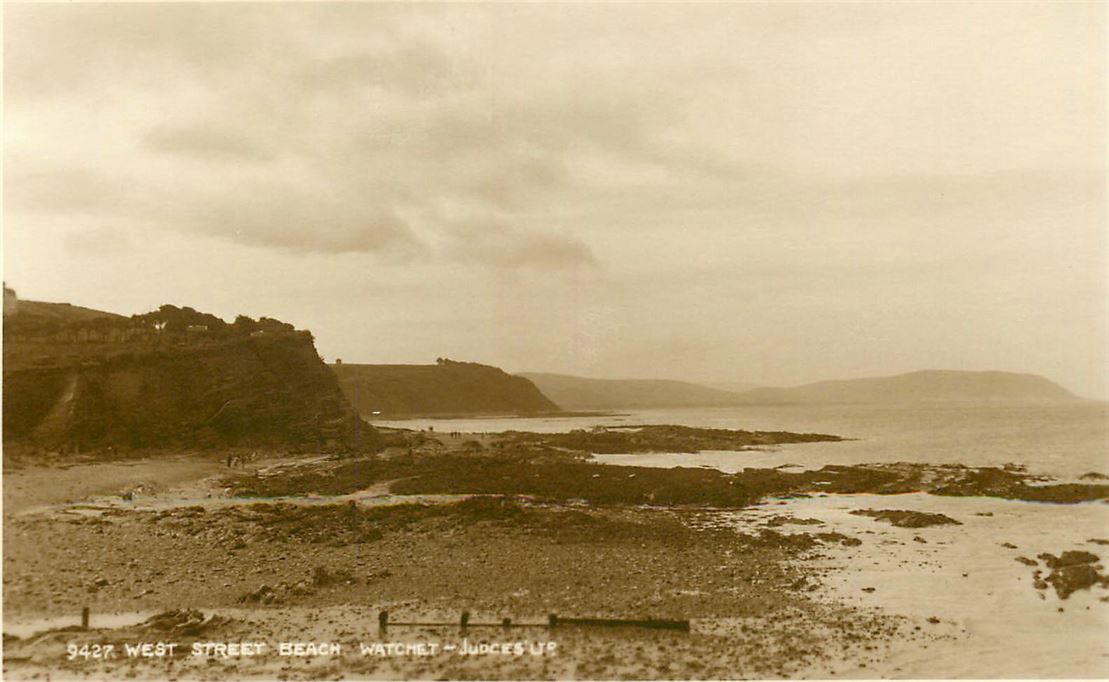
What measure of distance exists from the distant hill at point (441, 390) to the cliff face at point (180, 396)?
60875mm

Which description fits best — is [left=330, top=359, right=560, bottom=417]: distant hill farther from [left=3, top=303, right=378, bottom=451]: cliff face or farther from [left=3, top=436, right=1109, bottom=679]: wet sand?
[left=3, top=436, right=1109, bottom=679]: wet sand

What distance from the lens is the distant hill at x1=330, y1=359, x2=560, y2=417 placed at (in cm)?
12312

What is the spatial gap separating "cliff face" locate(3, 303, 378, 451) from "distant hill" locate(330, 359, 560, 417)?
60875mm

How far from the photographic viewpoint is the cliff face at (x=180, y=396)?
1169 inches

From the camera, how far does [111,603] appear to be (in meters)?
15.1

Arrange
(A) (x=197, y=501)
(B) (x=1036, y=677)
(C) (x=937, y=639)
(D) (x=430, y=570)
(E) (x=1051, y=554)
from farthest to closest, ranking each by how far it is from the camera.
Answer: (A) (x=197, y=501), (E) (x=1051, y=554), (D) (x=430, y=570), (C) (x=937, y=639), (B) (x=1036, y=677)

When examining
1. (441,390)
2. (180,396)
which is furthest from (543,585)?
(441,390)

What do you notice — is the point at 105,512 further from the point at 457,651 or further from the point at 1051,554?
the point at 1051,554

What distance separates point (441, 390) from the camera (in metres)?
142

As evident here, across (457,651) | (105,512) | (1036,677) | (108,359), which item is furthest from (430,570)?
(108,359)

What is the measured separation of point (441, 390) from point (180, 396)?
340 feet

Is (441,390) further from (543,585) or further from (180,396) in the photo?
(543,585)

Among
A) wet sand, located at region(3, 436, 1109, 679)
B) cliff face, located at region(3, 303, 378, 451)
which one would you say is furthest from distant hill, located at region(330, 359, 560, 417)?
wet sand, located at region(3, 436, 1109, 679)

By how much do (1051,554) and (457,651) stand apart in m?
18.8
